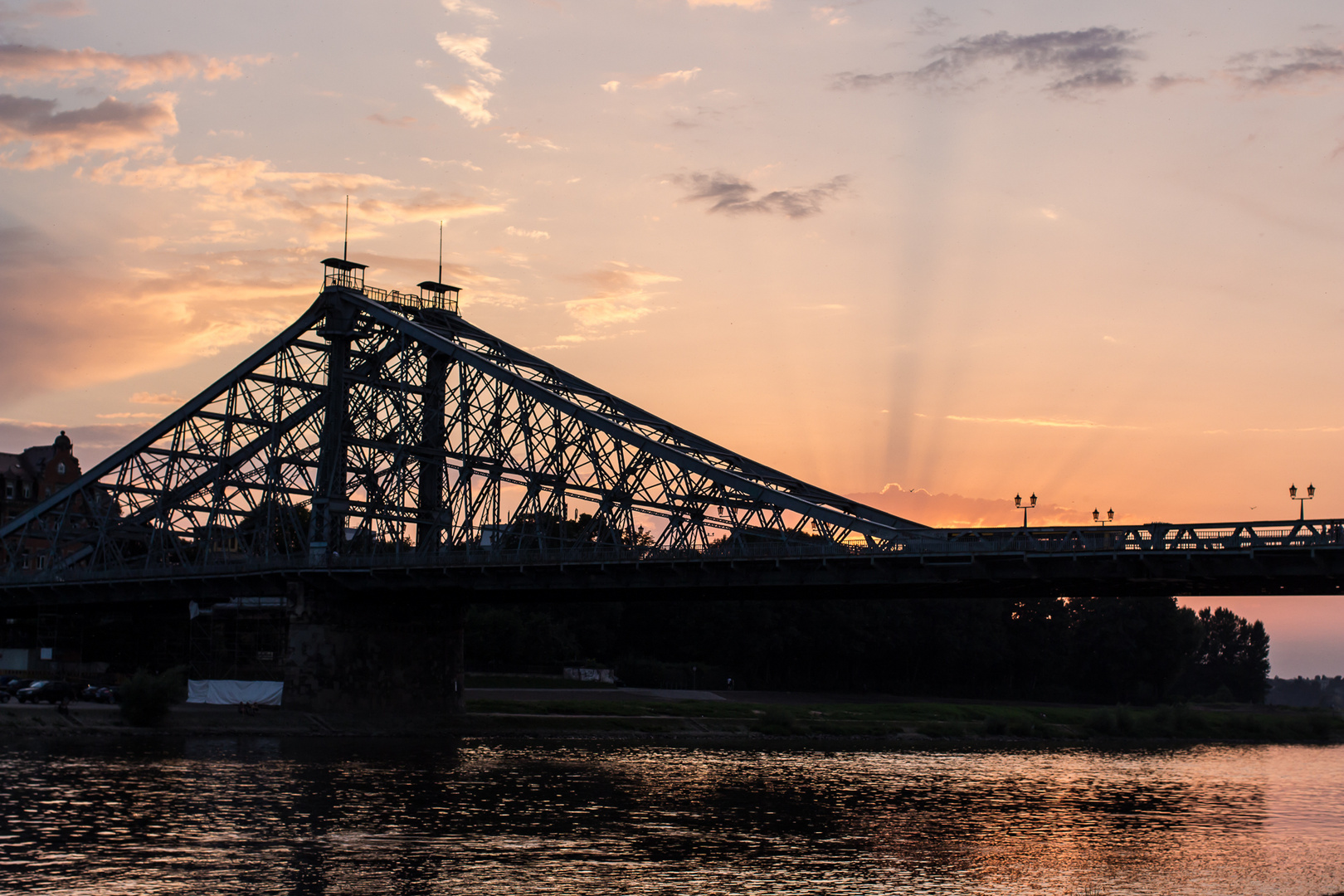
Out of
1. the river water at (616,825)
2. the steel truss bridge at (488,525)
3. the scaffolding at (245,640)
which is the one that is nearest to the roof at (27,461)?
the steel truss bridge at (488,525)

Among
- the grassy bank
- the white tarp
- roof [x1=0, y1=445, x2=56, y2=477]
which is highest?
roof [x1=0, y1=445, x2=56, y2=477]

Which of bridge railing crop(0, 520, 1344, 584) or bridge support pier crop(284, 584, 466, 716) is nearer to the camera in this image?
bridge railing crop(0, 520, 1344, 584)

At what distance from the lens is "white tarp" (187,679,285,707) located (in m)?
88.4

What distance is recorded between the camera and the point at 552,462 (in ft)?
300

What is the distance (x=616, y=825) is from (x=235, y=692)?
47616mm

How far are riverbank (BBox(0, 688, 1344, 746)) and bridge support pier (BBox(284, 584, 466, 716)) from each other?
48.6 inches

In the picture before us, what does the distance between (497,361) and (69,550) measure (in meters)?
84.9

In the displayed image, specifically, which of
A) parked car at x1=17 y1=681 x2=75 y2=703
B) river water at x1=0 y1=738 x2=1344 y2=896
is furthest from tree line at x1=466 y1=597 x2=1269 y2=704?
river water at x1=0 y1=738 x2=1344 y2=896

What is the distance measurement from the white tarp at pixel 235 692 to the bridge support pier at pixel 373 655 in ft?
2.79

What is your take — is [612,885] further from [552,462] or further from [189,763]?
[552,462]

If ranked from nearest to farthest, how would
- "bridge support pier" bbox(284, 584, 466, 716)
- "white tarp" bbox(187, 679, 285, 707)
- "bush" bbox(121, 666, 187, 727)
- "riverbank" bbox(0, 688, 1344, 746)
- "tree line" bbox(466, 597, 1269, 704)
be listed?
"bush" bbox(121, 666, 187, 727), "riverbank" bbox(0, 688, 1344, 746), "white tarp" bbox(187, 679, 285, 707), "bridge support pier" bbox(284, 584, 466, 716), "tree line" bbox(466, 597, 1269, 704)

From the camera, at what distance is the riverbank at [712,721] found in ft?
265

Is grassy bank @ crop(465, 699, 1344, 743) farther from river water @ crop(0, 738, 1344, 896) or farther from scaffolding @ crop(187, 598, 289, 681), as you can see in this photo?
river water @ crop(0, 738, 1344, 896)

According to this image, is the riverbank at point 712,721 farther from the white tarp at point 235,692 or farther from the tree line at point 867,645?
the tree line at point 867,645
